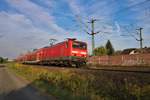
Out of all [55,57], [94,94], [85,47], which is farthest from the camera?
[55,57]

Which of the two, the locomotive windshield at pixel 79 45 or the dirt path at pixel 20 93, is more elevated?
the locomotive windshield at pixel 79 45

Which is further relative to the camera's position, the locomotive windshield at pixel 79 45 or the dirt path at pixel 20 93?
the locomotive windshield at pixel 79 45

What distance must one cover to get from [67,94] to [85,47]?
785 inches

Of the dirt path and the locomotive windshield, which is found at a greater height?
the locomotive windshield

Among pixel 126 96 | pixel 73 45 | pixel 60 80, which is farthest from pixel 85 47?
pixel 126 96

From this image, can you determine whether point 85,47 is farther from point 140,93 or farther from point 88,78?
point 140,93

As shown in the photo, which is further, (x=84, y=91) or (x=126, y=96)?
(x=84, y=91)

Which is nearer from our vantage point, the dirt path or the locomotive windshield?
the dirt path

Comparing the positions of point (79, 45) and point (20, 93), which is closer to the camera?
point (20, 93)

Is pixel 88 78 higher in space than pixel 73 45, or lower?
lower

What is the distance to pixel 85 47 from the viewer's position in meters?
30.0

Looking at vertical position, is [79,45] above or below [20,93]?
above

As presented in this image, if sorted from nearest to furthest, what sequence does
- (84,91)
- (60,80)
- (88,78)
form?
(84,91), (88,78), (60,80)

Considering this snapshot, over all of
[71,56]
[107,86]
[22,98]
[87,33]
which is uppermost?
[87,33]
